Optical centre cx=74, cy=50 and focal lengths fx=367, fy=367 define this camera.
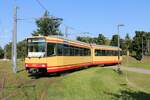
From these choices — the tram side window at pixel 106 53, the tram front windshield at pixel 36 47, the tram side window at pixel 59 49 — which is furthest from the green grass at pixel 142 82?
the tram front windshield at pixel 36 47

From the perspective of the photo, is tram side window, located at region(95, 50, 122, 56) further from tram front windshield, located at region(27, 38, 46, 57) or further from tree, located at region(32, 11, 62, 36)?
tram front windshield, located at region(27, 38, 46, 57)

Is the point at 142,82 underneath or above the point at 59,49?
underneath

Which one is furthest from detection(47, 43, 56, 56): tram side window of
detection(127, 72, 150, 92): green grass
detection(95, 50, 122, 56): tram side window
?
detection(95, 50, 122, 56): tram side window

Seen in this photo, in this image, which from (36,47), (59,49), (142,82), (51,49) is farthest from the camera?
(142,82)

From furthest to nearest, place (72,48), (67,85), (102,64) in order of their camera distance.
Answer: (102,64) → (72,48) → (67,85)

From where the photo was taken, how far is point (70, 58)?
31.3 metres

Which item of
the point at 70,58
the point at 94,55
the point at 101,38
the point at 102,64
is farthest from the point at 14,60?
the point at 101,38

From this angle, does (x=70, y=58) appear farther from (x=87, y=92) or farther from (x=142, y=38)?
(x=142, y=38)

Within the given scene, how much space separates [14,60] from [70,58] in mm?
4724

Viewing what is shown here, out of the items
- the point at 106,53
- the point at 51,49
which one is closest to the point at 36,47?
the point at 51,49

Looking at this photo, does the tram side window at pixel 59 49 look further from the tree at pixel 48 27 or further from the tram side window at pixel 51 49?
the tree at pixel 48 27

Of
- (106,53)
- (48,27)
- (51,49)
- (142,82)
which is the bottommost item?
(142,82)

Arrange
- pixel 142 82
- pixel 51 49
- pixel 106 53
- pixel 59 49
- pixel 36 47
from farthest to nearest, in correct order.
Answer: pixel 106 53 → pixel 142 82 → pixel 59 49 → pixel 51 49 → pixel 36 47

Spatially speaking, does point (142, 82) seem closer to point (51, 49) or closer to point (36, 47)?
point (51, 49)
